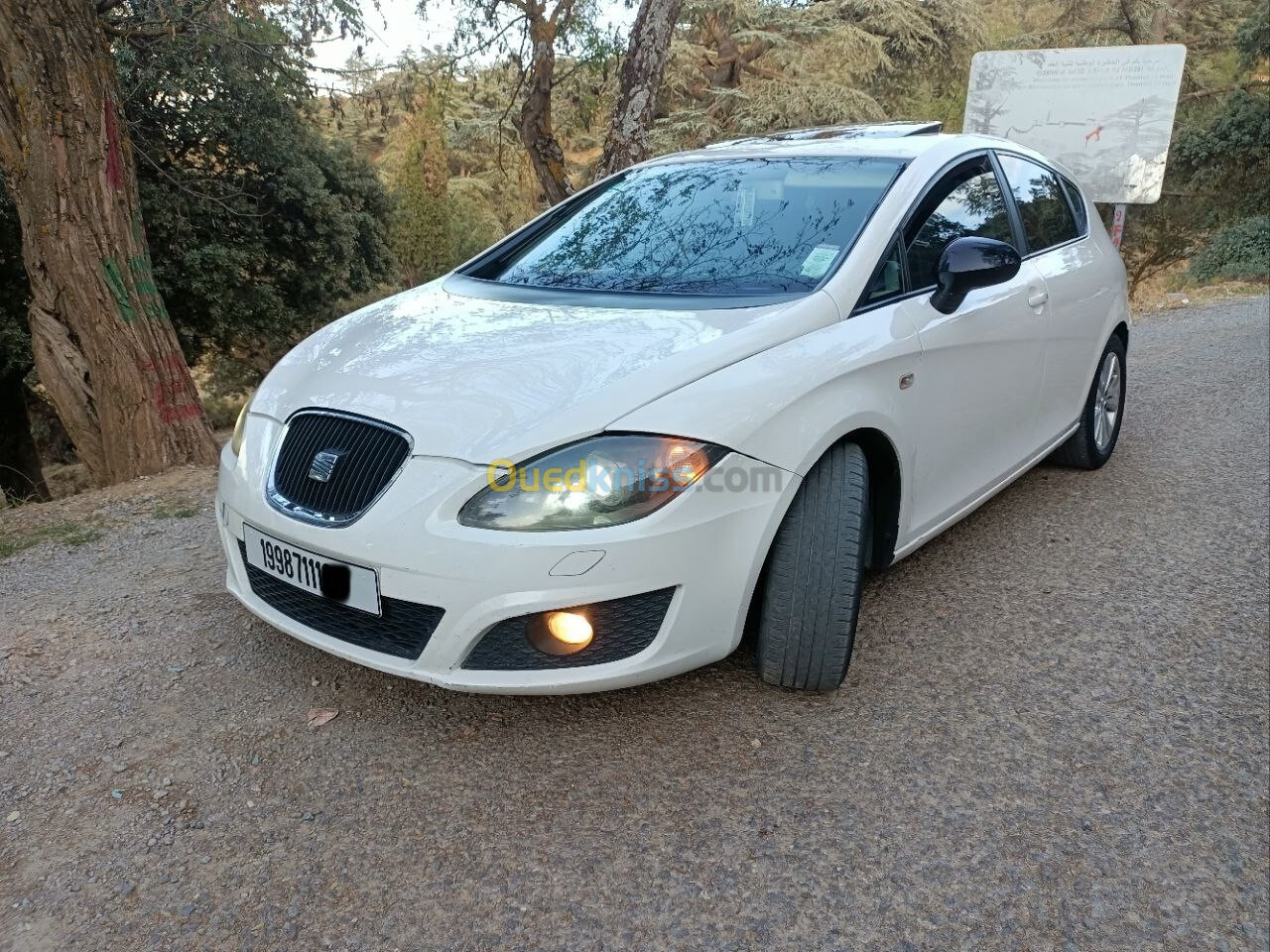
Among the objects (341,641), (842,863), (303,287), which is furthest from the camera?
(303,287)

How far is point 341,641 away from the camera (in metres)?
2.36

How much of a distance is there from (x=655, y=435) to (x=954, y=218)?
1.69 meters

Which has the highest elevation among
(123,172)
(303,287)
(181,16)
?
(181,16)

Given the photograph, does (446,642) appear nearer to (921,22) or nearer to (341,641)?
(341,641)

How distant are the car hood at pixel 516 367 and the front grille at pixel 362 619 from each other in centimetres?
39

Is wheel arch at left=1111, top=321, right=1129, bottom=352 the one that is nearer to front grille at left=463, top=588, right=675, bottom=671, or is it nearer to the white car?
the white car

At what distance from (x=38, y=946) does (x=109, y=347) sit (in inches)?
176

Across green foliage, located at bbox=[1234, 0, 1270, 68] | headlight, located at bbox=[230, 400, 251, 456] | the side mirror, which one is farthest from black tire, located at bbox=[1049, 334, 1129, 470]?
green foliage, located at bbox=[1234, 0, 1270, 68]

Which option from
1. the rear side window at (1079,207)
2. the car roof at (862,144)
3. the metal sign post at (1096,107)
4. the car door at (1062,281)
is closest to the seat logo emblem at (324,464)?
A: the car roof at (862,144)

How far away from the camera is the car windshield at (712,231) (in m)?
2.87

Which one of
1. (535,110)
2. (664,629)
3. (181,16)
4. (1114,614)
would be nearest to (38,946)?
(664,629)

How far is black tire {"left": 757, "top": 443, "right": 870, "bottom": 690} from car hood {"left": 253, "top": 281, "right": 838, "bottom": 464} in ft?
1.32

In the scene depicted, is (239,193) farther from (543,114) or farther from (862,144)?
(862,144)

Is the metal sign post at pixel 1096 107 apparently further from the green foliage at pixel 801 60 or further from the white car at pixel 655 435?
the green foliage at pixel 801 60
